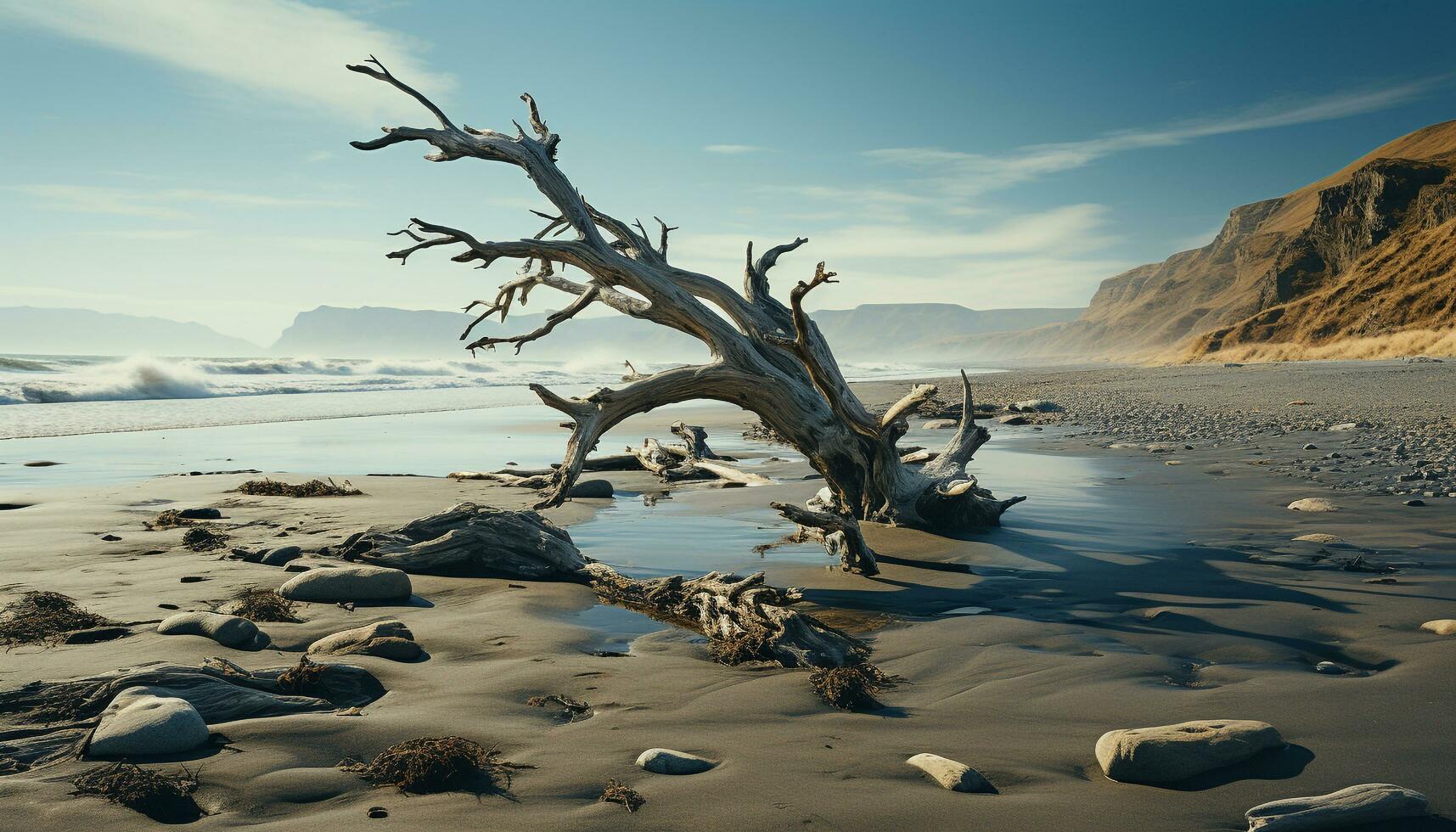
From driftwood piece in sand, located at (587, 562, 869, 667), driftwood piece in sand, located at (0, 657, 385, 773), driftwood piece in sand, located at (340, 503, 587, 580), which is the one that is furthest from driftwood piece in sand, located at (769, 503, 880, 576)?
driftwood piece in sand, located at (0, 657, 385, 773)

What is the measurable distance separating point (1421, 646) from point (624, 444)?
13.9 meters

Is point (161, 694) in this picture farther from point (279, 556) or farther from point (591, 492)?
point (591, 492)

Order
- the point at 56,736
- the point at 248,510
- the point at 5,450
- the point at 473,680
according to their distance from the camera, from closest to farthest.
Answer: the point at 56,736
the point at 473,680
the point at 248,510
the point at 5,450

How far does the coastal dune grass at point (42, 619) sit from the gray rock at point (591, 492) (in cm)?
596

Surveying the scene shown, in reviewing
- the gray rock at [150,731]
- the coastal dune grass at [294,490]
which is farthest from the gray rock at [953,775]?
the coastal dune grass at [294,490]

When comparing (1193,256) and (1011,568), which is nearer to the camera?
(1011,568)

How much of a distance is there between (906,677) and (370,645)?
8.39 ft

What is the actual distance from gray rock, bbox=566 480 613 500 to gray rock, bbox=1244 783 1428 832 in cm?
850

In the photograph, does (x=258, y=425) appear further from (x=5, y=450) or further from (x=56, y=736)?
(x=56, y=736)

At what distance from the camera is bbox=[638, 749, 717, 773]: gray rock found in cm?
273

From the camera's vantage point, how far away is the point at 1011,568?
6.19 m

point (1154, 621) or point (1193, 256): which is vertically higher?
point (1193, 256)

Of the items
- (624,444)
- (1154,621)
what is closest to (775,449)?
(624,444)

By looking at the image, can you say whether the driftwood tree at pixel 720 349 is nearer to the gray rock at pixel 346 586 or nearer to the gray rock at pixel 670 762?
the gray rock at pixel 346 586
